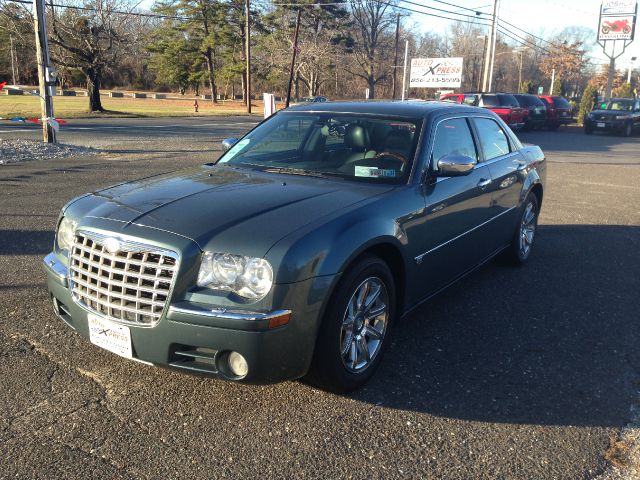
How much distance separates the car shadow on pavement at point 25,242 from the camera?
5907 mm

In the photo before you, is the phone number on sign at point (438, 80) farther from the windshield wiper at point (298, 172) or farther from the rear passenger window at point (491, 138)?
the windshield wiper at point (298, 172)

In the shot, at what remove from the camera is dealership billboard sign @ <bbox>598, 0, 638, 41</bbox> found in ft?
143

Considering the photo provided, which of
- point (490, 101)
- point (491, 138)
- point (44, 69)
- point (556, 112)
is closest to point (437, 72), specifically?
point (556, 112)

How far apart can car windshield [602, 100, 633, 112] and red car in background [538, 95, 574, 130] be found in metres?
2.39

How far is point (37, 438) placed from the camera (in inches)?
113

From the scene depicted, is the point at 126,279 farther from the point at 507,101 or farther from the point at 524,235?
the point at 507,101

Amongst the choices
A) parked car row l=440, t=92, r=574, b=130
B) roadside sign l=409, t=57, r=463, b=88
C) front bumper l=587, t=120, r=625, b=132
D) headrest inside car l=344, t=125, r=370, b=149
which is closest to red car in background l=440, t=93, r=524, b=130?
parked car row l=440, t=92, r=574, b=130

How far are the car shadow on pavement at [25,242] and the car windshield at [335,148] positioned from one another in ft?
8.49

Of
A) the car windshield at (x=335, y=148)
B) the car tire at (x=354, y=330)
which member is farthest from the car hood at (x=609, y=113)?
the car tire at (x=354, y=330)

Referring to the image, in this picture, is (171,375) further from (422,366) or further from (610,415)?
(610,415)

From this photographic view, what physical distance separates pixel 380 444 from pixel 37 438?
1721 millimetres

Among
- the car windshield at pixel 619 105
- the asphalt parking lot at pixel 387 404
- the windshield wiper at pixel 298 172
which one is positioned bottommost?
the asphalt parking lot at pixel 387 404

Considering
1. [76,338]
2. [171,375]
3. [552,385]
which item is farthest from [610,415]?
[76,338]

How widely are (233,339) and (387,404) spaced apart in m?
1.07
